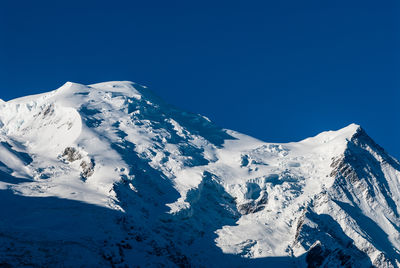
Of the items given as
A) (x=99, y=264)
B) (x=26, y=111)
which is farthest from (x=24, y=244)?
(x=26, y=111)

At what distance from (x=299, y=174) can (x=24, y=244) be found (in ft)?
291

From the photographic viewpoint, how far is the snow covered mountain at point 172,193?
100 metres

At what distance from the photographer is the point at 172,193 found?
431ft

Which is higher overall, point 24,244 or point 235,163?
point 235,163

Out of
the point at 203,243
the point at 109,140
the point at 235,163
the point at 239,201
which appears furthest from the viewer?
the point at 235,163

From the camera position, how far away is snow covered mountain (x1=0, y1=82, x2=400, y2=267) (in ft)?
328

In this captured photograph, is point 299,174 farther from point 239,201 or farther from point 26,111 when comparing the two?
point 26,111

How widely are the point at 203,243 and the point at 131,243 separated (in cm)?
2327

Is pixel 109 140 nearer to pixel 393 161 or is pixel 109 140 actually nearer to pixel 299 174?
pixel 299 174

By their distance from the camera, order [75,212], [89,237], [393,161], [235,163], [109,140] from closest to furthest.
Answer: [89,237], [75,212], [109,140], [235,163], [393,161]

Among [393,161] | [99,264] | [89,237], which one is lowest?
[99,264]

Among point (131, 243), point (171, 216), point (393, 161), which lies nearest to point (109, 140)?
→ point (171, 216)

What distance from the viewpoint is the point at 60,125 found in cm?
15700

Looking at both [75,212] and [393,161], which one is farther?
[393,161]
